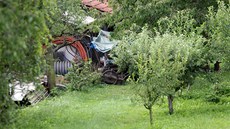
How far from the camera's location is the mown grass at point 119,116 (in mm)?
11078

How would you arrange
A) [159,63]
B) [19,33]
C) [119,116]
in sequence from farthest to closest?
[119,116] < [159,63] < [19,33]

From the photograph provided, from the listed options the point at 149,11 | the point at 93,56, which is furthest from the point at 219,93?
the point at 93,56

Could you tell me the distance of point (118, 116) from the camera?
13.0 m

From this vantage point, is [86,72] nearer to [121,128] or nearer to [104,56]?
[104,56]

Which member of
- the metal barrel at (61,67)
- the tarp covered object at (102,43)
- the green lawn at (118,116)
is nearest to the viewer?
the green lawn at (118,116)

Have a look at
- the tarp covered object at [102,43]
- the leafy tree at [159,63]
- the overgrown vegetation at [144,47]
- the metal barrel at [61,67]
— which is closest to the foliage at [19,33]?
the overgrown vegetation at [144,47]

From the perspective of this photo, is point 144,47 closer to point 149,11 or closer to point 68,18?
point 68,18

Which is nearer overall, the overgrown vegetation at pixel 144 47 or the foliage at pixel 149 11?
→ the overgrown vegetation at pixel 144 47

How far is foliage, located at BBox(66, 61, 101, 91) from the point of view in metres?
20.8

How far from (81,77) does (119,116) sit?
8.43 metres

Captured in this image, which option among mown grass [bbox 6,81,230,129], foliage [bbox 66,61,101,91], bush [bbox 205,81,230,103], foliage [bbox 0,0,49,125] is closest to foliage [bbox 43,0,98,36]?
foliage [bbox 66,61,101,91]

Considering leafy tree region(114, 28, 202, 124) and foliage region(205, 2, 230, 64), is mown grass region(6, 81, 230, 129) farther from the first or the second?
foliage region(205, 2, 230, 64)

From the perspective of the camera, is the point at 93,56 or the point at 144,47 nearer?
the point at 144,47

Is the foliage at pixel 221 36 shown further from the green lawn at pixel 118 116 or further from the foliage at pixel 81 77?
the foliage at pixel 81 77
